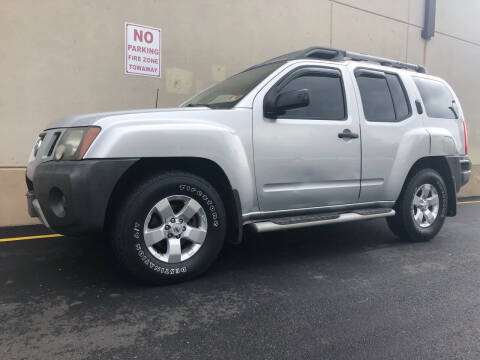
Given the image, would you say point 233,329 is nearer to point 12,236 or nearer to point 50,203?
point 50,203

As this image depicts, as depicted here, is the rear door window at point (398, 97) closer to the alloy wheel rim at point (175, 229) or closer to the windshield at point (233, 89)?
the windshield at point (233, 89)

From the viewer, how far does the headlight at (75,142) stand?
9.16 feet

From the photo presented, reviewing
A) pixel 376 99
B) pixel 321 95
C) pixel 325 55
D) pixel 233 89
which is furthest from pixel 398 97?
pixel 233 89

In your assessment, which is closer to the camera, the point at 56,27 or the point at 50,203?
the point at 50,203

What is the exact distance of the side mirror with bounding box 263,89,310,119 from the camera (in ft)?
10.8

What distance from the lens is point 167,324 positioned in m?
2.45

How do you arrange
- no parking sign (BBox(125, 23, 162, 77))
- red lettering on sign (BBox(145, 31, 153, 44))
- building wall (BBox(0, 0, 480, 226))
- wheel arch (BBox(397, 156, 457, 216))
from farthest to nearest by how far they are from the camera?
red lettering on sign (BBox(145, 31, 153, 44))
no parking sign (BBox(125, 23, 162, 77))
building wall (BBox(0, 0, 480, 226))
wheel arch (BBox(397, 156, 457, 216))

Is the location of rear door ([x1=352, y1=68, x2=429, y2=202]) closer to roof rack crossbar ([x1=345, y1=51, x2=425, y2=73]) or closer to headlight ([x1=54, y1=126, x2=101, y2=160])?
roof rack crossbar ([x1=345, y1=51, x2=425, y2=73])

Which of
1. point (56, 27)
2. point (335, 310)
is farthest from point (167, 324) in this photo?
point (56, 27)

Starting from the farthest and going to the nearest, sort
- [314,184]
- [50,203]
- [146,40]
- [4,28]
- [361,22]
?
[361,22], [146,40], [4,28], [314,184], [50,203]

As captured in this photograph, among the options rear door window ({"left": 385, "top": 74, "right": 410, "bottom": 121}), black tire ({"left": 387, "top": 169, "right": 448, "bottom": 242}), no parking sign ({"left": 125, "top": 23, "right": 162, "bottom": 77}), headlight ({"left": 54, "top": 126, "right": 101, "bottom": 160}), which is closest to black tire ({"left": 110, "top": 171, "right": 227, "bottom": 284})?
headlight ({"left": 54, "top": 126, "right": 101, "bottom": 160})

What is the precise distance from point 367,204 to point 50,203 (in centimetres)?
305

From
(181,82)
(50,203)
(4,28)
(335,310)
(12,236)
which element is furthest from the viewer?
(181,82)

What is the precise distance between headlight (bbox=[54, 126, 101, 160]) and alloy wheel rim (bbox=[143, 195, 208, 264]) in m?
0.66
